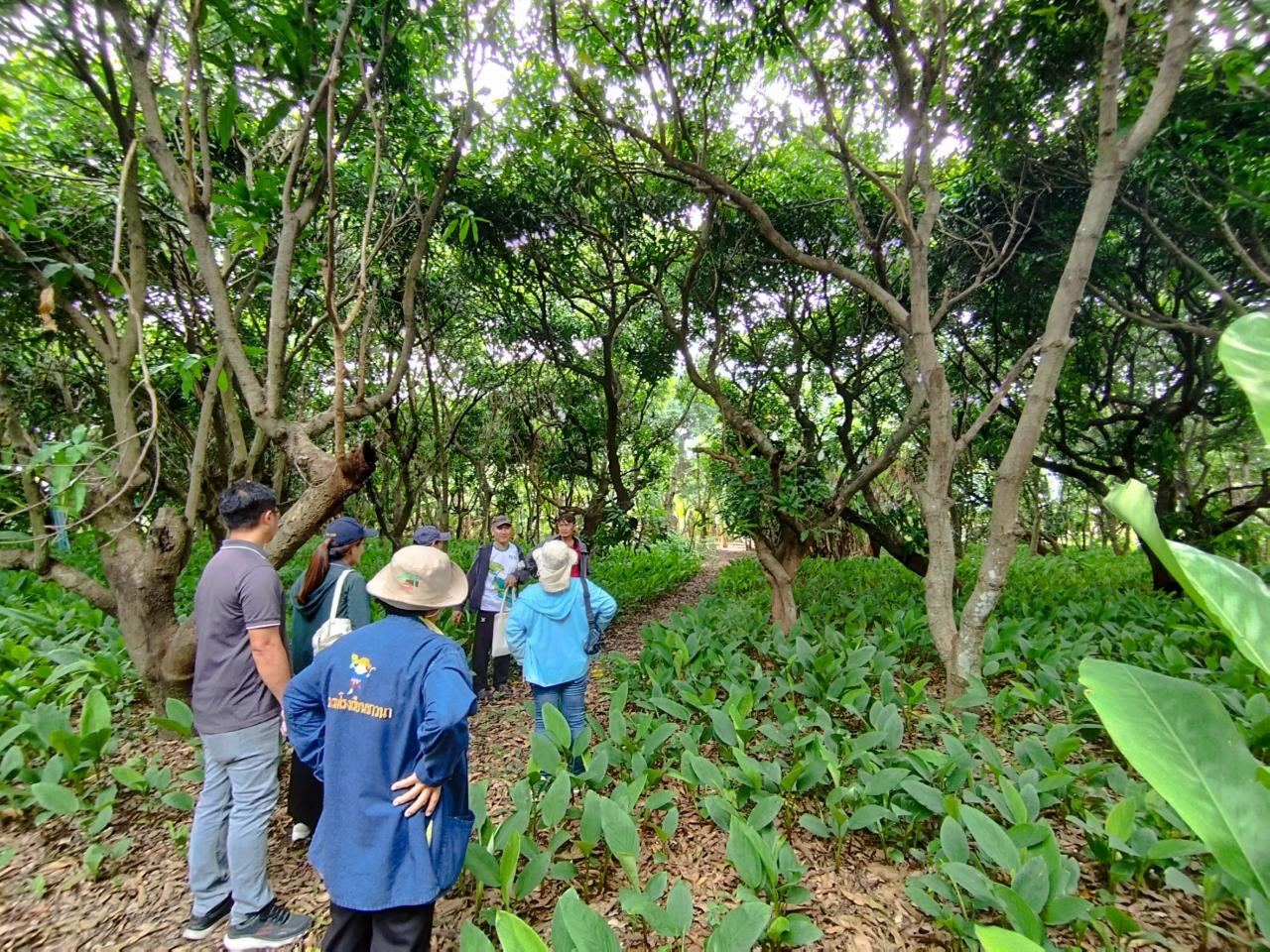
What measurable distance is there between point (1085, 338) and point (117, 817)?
10.0 metres

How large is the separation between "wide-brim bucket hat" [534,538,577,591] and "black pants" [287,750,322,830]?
142 centimetres

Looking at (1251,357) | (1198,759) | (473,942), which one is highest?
(1251,357)

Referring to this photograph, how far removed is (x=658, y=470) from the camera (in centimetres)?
1071

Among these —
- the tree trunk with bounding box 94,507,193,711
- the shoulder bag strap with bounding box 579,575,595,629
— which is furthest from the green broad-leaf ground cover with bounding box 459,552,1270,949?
the tree trunk with bounding box 94,507,193,711

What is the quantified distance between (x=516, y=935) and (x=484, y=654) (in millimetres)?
3732

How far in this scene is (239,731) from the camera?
88.7 inches

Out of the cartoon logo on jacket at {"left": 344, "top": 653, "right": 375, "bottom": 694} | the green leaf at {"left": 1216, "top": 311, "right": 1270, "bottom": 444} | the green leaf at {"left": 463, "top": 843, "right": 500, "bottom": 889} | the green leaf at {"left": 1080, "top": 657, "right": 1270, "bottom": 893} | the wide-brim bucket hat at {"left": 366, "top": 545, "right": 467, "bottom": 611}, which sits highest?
the green leaf at {"left": 1216, "top": 311, "right": 1270, "bottom": 444}

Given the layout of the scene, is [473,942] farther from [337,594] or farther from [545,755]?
[337,594]

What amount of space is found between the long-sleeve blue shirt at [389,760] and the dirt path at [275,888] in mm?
891

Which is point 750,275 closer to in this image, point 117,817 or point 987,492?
point 987,492

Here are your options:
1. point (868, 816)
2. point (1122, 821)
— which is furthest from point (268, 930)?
point (1122, 821)

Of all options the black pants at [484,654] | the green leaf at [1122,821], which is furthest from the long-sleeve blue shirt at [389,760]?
the black pants at [484,654]

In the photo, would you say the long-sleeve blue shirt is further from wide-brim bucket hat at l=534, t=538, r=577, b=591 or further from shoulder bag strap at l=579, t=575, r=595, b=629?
shoulder bag strap at l=579, t=575, r=595, b=629

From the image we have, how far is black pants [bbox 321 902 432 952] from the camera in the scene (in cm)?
166
